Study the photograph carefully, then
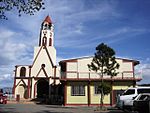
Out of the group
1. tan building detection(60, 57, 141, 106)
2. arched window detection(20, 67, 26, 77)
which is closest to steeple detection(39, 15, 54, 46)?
arched window detection(20, 67, 26, 77)

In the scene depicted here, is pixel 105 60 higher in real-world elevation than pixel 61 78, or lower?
higher

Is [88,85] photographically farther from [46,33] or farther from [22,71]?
[46,33]

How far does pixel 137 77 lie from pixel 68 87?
9.18 metres

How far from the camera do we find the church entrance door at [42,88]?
51.9 metres

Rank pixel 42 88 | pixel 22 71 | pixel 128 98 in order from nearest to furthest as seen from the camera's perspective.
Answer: pixel 128 98 → pixel 42 88 → pixel 22 71

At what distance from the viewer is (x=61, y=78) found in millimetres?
37000

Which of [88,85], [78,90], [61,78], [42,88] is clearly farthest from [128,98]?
[42,88]

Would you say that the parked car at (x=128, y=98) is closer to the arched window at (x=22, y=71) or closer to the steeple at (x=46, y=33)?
the arched window at (x=22, y=71)

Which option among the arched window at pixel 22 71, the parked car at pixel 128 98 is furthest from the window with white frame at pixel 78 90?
the arched window at pixel 22 71

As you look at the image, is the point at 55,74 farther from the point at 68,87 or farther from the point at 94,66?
the point at 94,66

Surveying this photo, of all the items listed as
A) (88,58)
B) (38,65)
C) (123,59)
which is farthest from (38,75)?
(123,59)

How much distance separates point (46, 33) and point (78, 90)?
22.8m

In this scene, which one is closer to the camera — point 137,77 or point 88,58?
point 137,77

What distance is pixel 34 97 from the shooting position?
50.2 meters
